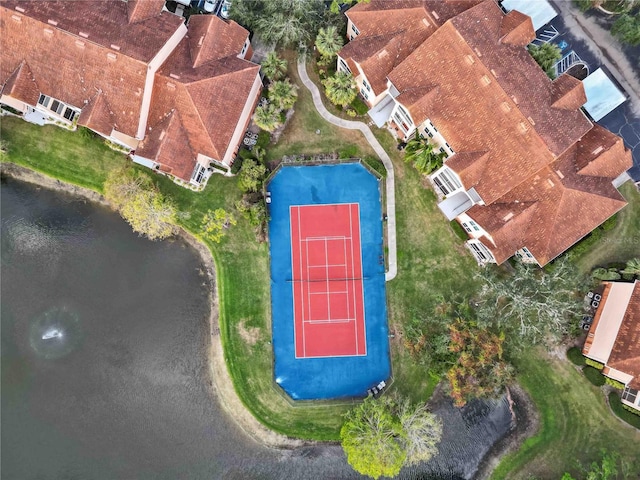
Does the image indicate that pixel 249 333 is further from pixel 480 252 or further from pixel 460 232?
pixel 480 252

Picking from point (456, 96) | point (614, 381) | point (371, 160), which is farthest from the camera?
point (371, 160)

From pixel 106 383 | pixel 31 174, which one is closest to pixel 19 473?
pixel 106 383

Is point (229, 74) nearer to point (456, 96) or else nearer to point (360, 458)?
point (456, 96)

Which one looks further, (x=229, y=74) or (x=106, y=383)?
(x=106, y=383)

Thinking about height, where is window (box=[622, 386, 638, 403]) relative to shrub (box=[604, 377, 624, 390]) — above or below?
below

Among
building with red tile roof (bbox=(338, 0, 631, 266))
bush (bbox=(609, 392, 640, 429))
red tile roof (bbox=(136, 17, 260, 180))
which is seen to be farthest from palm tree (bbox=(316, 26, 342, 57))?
bush (bbox=(609, 392, 640, 429))

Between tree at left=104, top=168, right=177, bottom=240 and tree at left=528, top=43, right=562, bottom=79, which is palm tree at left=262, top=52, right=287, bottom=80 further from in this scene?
tree at left=528, top=43, right=562, bottom=79
